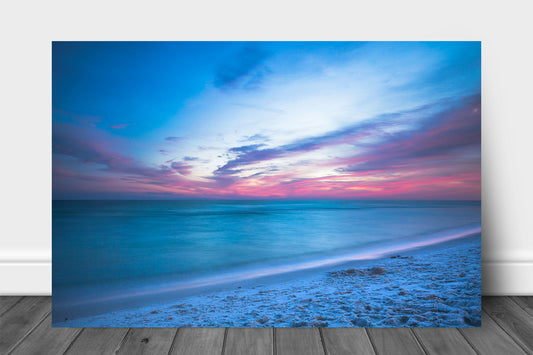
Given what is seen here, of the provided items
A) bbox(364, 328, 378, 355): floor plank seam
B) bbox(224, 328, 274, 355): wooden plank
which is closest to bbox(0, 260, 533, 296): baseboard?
bbox(364, 328, 378, 355): floor plank seam

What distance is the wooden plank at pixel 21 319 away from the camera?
4.58ft

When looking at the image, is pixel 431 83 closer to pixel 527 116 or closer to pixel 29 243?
pixel 527 116

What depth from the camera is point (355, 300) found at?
→ 151cm

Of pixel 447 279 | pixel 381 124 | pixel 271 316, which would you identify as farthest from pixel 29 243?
pixel 447 279

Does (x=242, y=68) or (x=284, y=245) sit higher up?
(x=242, y=68)

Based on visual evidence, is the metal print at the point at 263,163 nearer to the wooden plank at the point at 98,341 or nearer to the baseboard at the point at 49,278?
the wooden plank at the point at 98,341

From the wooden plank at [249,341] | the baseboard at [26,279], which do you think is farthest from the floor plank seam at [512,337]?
the baseboard at [26,279]

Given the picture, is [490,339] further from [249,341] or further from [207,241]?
[207,241]

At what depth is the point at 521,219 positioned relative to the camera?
5.81 feet

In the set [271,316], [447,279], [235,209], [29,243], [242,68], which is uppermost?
[242,68]

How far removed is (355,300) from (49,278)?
1.49 meters

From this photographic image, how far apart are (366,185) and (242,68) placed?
2.38 ft
